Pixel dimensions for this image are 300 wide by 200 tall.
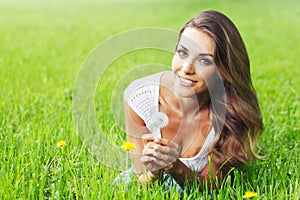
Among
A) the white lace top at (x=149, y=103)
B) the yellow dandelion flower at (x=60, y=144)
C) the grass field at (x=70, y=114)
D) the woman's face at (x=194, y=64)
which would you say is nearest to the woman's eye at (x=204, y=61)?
the woman's face at (x=194, y=64)

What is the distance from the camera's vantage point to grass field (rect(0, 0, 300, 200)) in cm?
214

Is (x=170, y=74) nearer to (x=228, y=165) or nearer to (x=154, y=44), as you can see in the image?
(x=154, y=44)

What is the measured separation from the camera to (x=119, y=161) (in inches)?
93.8

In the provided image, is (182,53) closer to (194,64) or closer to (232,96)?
(194,64)

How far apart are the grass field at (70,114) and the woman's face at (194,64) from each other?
461 millimetres

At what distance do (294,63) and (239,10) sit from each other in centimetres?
661

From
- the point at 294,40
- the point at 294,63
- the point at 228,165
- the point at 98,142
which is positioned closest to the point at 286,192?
the point at 228,165

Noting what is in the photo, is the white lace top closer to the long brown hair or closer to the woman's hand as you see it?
the long brown hair

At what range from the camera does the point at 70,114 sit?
313 centimetres

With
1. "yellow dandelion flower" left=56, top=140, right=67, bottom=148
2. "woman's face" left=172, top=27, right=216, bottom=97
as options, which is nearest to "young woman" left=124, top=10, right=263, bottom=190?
"woman's face" left=172, top=27, right=216, bottom=97

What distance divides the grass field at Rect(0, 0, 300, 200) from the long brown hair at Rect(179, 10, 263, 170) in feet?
0.41

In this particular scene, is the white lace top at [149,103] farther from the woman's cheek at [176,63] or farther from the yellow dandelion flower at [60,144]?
the yellow dandelion flower at [60,144]

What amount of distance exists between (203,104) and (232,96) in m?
0.15

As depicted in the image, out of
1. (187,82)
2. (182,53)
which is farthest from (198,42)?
(187,82)
